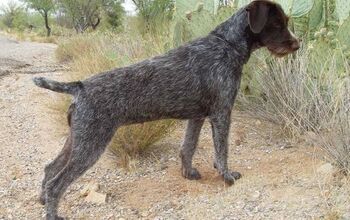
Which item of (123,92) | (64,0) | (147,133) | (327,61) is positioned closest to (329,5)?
(327,61)

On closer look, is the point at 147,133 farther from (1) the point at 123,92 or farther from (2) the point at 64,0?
(2) the point at 64,0

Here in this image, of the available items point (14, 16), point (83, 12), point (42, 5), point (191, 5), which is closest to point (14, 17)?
point (14, 16)

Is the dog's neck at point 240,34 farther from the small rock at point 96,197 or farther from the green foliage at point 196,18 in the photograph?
the small rock at point 96,197

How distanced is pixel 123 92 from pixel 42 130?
3.08m

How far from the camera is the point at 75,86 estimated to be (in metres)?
4.44

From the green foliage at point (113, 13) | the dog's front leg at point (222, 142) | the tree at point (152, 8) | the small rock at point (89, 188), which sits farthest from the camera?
the green foliage at point (113, 13)

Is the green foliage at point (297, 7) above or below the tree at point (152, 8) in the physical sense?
above

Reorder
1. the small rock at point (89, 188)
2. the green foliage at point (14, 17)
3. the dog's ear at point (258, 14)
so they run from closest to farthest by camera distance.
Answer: the dog's ear at point (258, 14)
the small rock at point (89, 188)
the green foliage at point (14, 17)

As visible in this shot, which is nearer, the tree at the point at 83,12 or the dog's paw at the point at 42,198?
the dog's paw at the point at 42,198

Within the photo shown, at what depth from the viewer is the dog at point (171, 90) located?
4359mm

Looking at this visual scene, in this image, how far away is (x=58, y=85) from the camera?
4.38 meters

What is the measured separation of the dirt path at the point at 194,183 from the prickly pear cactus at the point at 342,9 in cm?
156

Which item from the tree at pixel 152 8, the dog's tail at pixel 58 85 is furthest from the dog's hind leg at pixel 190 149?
the tree at pixel 152 8

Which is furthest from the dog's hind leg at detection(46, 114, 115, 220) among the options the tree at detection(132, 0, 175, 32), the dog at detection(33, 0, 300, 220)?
the tree at detection(132, 0, 175, 32)
